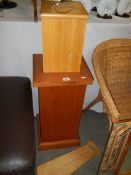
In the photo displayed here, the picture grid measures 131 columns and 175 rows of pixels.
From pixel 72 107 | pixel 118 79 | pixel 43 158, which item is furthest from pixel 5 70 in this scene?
pixel 118 79

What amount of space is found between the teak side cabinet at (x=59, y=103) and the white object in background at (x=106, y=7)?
0.40 metres

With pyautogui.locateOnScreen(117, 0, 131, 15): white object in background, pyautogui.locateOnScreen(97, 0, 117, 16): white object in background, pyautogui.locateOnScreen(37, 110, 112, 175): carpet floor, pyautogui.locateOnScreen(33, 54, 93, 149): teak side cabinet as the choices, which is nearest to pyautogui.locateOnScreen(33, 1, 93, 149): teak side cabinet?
pyautogui.locateOnScreen(33, 54, 93, 149): teak side cabinet

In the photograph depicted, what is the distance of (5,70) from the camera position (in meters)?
1.58

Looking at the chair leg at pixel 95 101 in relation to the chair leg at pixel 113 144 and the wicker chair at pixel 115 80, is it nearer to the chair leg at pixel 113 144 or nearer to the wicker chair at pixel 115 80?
the wicker chair at pixel 115 80

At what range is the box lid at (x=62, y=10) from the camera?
1.05m

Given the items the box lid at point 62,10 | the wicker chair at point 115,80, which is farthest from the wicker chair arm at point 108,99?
the box lid at point 62,10

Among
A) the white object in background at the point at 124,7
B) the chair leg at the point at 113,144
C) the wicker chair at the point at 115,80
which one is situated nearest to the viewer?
the chair leg at the point at 113,144

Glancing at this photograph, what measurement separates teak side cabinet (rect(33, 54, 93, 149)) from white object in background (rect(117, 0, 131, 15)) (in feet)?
1.69

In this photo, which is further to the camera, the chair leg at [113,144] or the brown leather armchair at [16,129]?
the chair leg at [113,144]

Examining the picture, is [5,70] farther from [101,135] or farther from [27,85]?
[101,135]

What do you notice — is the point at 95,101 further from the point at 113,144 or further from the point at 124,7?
the point at 124,7

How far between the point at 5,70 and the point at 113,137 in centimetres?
95

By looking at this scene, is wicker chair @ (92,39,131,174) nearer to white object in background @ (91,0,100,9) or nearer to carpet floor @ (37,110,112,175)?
carpet floor @ (37,110,112,175)

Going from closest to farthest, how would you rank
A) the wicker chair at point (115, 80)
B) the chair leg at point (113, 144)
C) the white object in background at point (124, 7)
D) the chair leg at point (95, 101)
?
the chair leg at point (113, 144), the wicker chair at point (115, 80), the white object in background at point (124, 7), the chair leg at point (95, 101)
